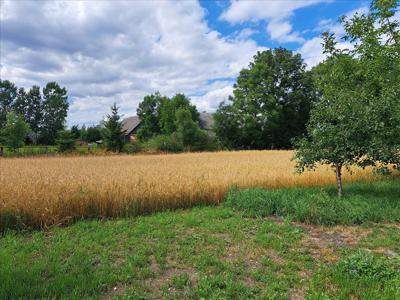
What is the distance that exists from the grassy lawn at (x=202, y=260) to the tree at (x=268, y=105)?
37845mm

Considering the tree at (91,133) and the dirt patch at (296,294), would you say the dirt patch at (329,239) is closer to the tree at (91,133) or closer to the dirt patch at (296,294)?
the dirt patch at (296,294)

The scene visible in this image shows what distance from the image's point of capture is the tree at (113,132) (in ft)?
107

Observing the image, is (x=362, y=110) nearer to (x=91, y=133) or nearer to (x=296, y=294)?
(x=296, y=294)

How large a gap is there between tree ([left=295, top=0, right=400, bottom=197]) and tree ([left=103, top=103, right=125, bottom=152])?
26539mm

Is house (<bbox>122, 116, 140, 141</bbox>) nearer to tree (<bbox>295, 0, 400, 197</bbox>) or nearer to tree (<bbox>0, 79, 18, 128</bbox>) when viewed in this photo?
tree (<bbox>0, 79, 18, 128</bbox>)

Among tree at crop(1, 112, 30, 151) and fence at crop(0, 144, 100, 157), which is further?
tree at crop(1, 112, 30, 151)

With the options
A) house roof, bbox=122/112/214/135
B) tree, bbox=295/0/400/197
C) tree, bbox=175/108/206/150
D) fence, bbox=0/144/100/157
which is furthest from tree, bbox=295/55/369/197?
house roof, bbox=122/112/214/135

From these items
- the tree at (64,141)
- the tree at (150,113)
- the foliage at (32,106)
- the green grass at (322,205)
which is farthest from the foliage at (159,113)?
the green grass at (322,205)

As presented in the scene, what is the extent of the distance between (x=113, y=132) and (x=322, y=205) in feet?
95.2

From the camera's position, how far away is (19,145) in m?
31.9

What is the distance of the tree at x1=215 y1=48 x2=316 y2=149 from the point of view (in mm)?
43812

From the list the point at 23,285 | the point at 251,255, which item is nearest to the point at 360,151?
the point at 251,255

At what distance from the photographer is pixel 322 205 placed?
23.2 ft

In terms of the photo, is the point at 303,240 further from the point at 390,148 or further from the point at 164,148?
the point at 164,148
